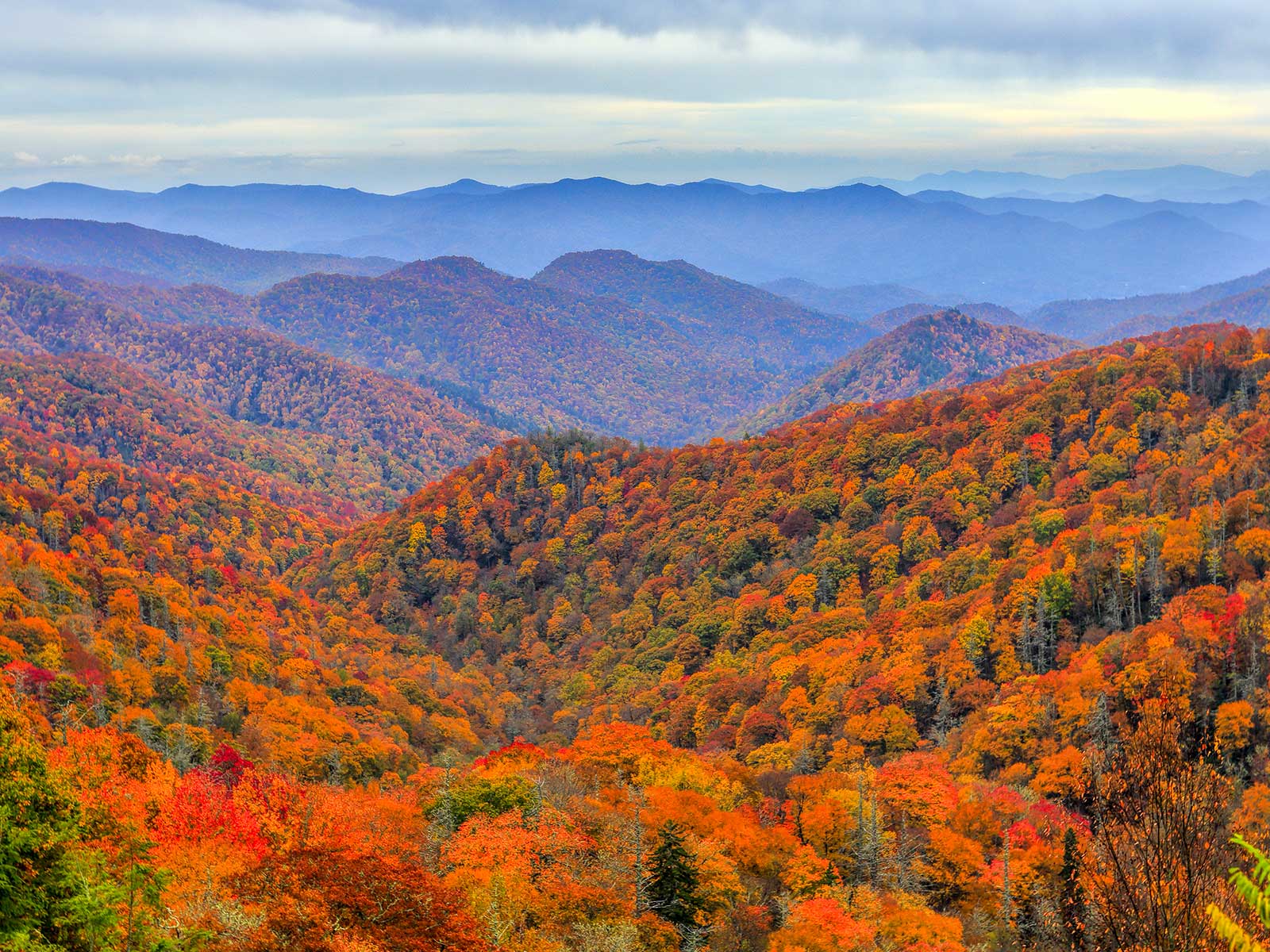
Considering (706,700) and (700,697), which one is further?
(700,697)

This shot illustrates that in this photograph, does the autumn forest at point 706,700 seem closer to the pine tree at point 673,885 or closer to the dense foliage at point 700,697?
the pine tree at point 673,885

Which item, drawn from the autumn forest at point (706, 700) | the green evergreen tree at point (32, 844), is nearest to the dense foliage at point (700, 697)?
the green evergreen tree at point (32, 844)

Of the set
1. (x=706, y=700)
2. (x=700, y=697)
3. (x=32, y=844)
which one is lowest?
(x=700, y=697)

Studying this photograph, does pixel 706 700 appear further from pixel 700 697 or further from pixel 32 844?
pixel 32 844

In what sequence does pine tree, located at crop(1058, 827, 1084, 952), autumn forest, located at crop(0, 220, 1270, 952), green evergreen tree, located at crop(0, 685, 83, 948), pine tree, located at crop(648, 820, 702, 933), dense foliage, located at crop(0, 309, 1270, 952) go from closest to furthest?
green evergreen tree, located at crop(0, 685, 83, 948), autumn forest, located at crop(0, 220, 1270, 952), dense foliage, located at crop(0, 309, 1270, 952), pine tree, located at crop(1058, 827, 1084, 952), pine tree, located at crop(648, 820, 702, 933)

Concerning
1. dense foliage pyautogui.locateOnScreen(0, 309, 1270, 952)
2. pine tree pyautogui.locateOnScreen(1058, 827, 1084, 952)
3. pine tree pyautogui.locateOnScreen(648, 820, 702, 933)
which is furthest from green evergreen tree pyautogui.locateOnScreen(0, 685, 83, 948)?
pine tree pyautogui.locateOnScreen(1058, 827, 1084, 952)

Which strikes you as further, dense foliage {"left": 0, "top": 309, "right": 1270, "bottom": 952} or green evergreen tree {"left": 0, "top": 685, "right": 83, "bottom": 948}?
dense foliage {"left": 0, "top": 309, "right": 1270, "bottom": 952}

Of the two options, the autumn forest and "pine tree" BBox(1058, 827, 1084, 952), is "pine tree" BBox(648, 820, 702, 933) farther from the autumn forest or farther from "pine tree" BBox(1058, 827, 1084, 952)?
"pine tree" BBox(1058, 827, 1084, 952)

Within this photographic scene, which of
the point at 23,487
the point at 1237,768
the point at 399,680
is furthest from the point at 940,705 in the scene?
the point at 23,487

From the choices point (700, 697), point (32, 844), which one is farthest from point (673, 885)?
point (700, 697)
